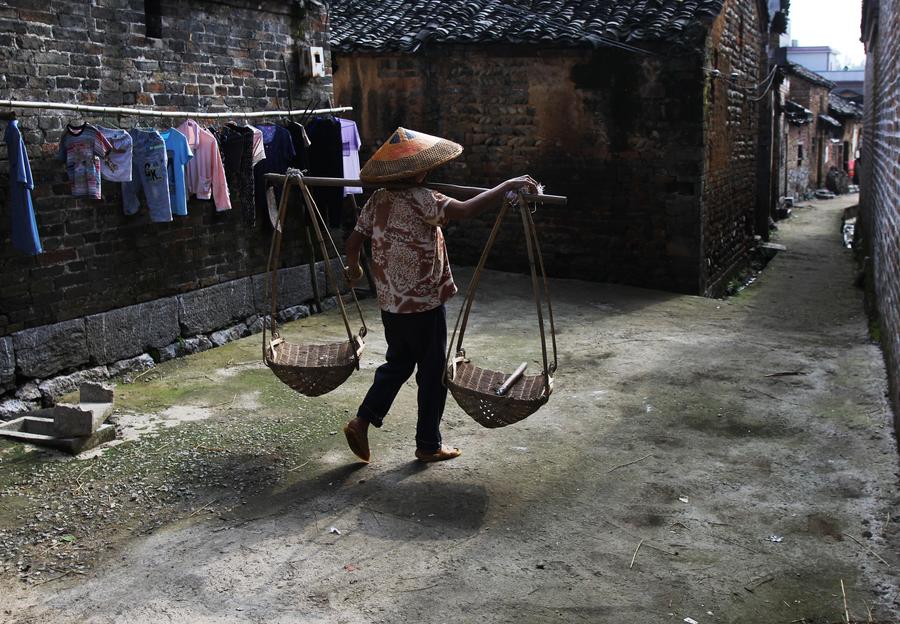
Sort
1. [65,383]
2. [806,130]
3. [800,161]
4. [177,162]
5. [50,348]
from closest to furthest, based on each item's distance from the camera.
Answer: [50,348], [65,383], [177,162], [800,161], [806,130]

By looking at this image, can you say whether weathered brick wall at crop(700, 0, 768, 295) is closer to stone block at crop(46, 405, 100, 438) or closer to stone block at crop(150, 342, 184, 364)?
stone block at crop(150, 342, 184, 364)

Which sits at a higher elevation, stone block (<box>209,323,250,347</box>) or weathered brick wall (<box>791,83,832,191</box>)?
weathered brick wall (<box>791,83,832,191</box>)

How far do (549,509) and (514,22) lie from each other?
29.2 feet

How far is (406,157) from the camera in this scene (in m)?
4.95

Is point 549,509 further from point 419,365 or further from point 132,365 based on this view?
point 132,365

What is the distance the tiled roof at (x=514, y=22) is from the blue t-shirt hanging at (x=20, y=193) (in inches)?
276

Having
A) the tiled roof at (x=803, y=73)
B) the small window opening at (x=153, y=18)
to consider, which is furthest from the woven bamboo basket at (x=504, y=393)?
the tiled roof at (x=803, y=73)

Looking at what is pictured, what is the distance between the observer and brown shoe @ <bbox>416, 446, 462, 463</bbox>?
5359 mm

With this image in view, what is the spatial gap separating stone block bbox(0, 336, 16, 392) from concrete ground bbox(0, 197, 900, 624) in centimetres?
83

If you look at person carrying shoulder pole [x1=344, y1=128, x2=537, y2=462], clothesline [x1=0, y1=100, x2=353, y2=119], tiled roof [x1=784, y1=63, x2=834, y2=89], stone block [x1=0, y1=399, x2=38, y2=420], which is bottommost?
stone block [x1=0, y1=399, x2=38, y2=420]

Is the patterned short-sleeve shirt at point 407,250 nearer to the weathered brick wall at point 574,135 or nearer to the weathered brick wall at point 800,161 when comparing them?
the weathered brick wall at point 574,135

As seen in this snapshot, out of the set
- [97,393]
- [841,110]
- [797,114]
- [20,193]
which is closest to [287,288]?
[97,393]

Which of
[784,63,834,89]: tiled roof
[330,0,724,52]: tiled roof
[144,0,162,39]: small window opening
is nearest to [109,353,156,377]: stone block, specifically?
[144,0,162,39]: small window opening

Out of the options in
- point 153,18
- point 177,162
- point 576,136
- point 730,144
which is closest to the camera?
point 177,162
